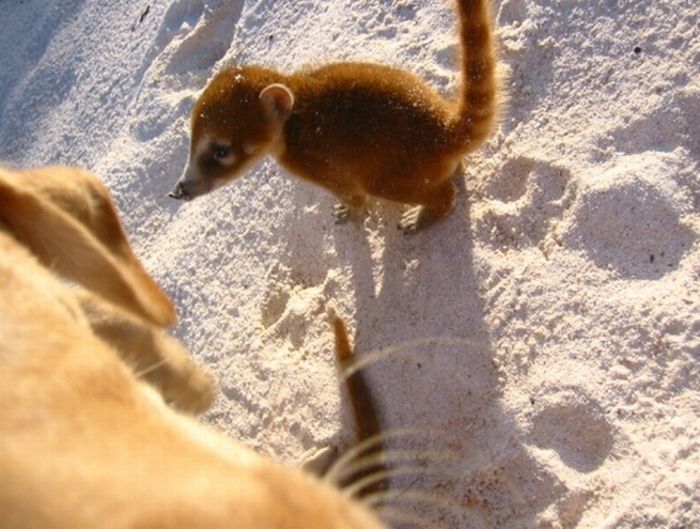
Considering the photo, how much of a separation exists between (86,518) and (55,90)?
4080 mm

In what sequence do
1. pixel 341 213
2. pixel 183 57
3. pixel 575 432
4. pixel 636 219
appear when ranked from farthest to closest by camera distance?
pixel 183 57 < pixel 341 213 < pixel 636 219 < pixel 575 432

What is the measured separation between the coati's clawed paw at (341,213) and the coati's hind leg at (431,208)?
0.22m

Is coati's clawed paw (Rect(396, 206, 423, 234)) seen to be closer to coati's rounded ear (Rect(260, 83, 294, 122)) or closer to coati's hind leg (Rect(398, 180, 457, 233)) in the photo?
coati's hind leg (Rect(398, 180, 457, 233))

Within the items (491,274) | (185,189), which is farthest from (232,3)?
(491,274)

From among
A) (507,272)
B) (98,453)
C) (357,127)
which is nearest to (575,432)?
(507,272)

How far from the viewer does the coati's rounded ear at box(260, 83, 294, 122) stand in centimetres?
274

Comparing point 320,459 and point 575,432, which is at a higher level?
point 575,432

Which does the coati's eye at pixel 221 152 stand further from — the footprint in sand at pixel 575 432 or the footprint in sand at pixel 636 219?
the footprint in sand at pixel 575 432

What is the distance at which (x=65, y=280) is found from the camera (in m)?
1.60

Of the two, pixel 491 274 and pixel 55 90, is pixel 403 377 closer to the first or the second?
pixel 491 274

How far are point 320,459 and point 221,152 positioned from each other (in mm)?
1096

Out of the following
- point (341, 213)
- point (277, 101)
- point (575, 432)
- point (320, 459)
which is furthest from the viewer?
point (341, 213)

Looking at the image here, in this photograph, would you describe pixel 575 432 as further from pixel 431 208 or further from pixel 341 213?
pixel 341 213

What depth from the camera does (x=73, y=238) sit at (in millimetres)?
1580
